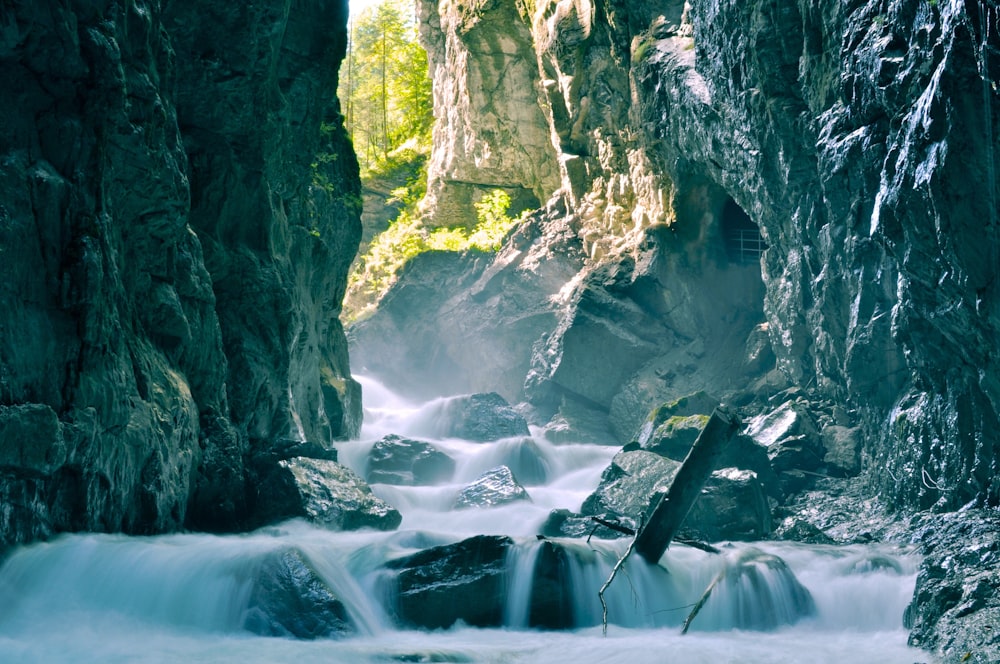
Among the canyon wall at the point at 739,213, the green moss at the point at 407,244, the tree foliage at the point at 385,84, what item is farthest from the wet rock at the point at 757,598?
the tree foliage at the point at 385,84

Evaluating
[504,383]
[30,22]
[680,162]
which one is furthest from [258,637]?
[504,383]

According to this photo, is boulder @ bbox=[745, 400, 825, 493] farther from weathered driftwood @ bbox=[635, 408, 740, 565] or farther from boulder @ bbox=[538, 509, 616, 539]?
weathered driftwood @ bbox=[635, 408, 740, 565]

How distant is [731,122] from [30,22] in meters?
12.4

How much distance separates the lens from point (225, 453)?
465 inches

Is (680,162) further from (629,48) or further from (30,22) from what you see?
(30,22)

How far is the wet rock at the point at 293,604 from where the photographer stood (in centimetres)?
817

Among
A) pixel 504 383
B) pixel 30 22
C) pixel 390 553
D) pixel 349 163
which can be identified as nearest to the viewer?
pixel 30 22

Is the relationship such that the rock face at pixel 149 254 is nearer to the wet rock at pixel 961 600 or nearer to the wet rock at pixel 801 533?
the wet rock at pixel 961 600

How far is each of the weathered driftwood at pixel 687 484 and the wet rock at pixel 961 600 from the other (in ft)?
7.42

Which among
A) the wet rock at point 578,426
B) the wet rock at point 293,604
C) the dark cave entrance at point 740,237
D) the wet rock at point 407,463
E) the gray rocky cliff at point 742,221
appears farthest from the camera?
the dark cave entrance at point 740,237

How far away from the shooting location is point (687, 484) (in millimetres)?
9281

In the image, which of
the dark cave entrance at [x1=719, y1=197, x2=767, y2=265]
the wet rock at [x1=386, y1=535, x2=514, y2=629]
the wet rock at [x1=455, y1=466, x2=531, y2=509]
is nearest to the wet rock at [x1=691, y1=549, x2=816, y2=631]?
the wet rock at [x1=386, y1=535, x2=514, y2=629]

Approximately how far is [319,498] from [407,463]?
654 centimetres

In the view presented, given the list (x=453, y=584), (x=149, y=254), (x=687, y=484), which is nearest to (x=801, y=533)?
(x=687, y=484)
